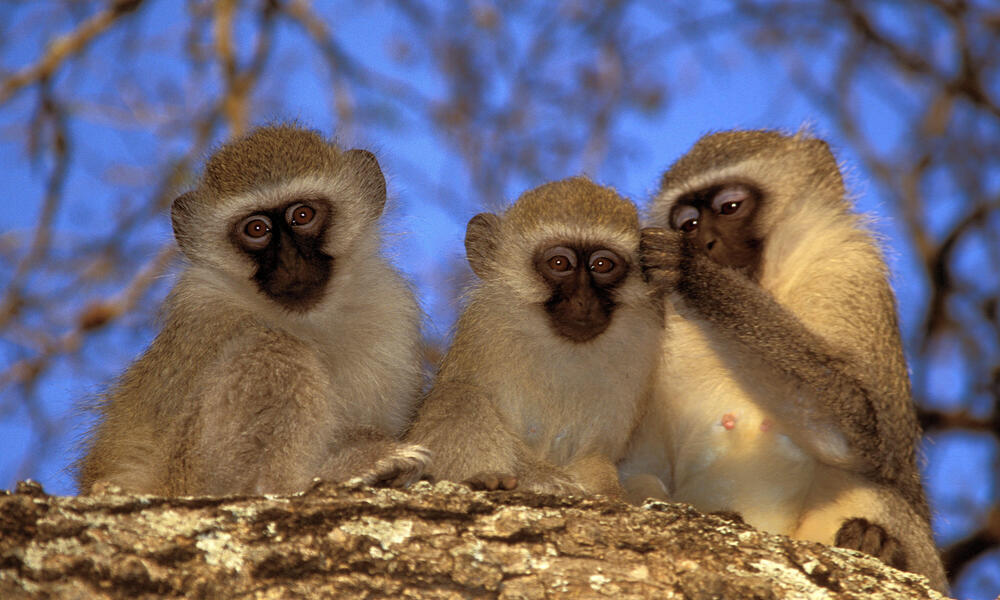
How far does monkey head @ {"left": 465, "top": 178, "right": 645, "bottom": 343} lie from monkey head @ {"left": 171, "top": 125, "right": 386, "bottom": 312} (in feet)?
2.05

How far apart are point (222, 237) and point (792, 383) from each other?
220 centimetres

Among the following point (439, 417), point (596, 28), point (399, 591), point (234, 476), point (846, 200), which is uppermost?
point (596, 28)

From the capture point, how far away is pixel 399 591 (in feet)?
8.41

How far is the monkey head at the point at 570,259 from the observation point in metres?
4.42

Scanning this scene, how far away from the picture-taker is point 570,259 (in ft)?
14.5

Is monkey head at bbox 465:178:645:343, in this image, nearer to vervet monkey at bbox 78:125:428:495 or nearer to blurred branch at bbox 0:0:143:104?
vervet monkey at bbox 78:125:428:495

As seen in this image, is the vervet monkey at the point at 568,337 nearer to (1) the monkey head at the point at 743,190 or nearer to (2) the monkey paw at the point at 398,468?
(1) the monkey head at the point at 743,190

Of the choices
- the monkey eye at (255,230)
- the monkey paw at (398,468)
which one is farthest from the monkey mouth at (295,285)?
the monkey paw at (398,468)

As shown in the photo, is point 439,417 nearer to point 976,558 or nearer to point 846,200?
point 846,200

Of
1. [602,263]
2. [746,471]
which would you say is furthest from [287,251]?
[746,471]

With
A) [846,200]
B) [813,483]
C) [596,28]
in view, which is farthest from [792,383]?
[596,28]

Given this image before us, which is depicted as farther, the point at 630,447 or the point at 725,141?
the point at 725,141

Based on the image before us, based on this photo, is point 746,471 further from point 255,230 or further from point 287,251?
point 255,230

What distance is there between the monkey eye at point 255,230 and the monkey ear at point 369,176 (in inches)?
21.0
